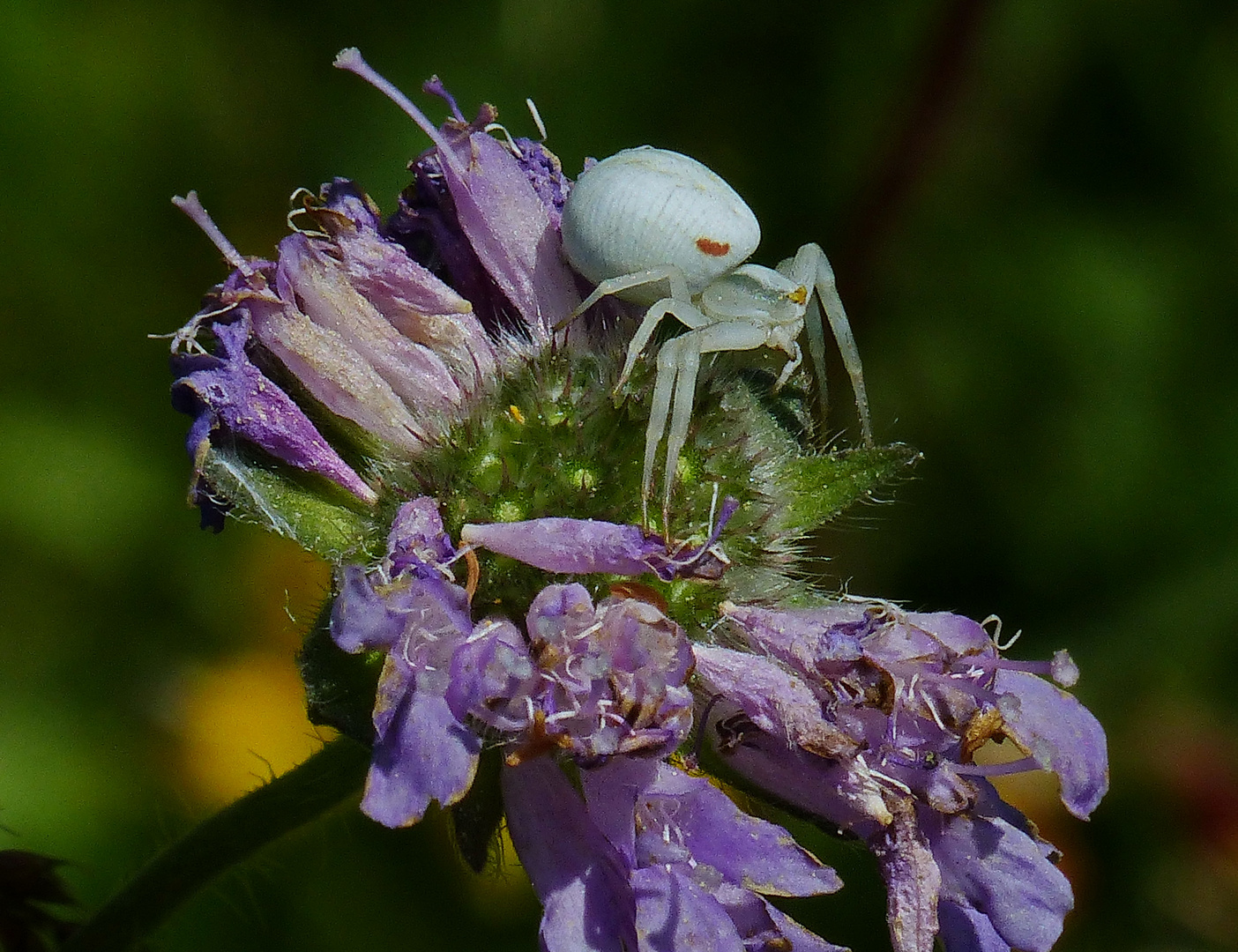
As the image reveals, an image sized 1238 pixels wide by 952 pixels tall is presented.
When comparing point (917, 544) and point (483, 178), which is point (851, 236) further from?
point (483, 178)

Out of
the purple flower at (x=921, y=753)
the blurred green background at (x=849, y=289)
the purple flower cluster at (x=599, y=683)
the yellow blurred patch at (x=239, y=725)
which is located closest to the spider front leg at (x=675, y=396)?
the purple flower cluster at (x=599, y=683)

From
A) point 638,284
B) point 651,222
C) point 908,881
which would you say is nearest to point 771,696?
point 908,881

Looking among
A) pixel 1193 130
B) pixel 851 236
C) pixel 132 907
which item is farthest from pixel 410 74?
pixel 132 907

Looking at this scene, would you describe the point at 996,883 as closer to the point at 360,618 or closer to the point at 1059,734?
the point at 1059,734

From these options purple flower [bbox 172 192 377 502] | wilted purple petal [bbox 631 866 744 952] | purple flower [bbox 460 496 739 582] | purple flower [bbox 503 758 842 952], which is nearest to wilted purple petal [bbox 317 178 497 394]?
purple flower [bbox 172 192 377 502]

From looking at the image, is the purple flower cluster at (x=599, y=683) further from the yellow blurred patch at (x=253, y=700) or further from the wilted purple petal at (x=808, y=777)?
the yellow blurred patch at (x=253, y=700)

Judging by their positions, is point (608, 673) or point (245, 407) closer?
point (608, 673)

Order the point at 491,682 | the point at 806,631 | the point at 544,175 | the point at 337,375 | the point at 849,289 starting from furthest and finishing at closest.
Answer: the point at 849,289 < the point at 544,175 < the point at 337,375 < the point at 806,631 < the point at 491,682
